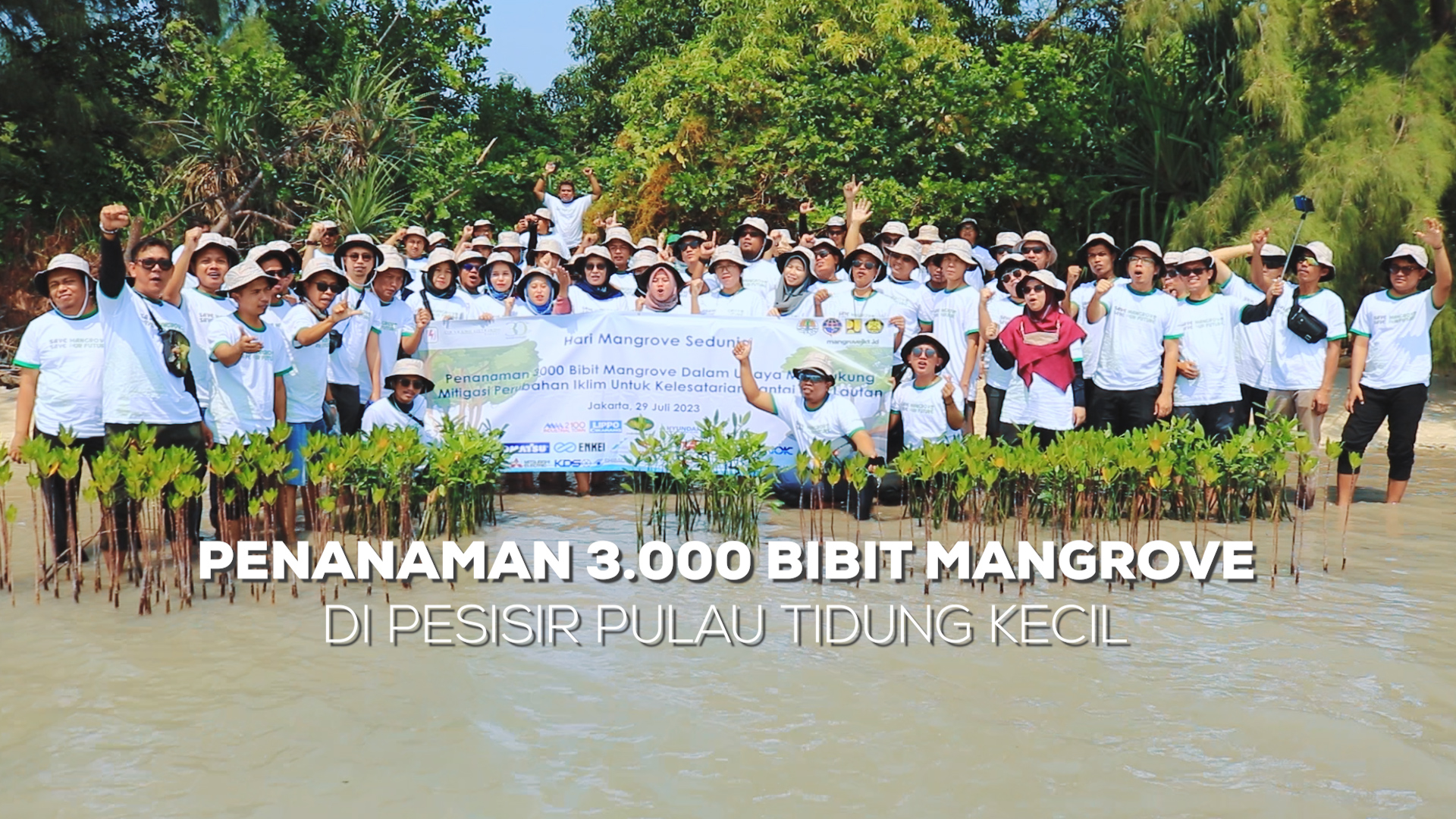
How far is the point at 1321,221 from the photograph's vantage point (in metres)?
13.3

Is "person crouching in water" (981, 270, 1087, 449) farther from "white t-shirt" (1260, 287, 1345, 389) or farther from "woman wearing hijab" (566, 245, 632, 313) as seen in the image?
Answer: "woman wearing hijab" (566, 245, 632, 313)

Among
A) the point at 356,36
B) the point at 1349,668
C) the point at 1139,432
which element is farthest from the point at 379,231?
the point at 1349,668

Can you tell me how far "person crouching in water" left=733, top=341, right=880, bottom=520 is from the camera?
906 centimetres

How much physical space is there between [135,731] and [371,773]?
988mm

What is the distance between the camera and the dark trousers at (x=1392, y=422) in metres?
9.49

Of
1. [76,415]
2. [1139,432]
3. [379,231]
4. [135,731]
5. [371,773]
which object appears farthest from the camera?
[379,231]

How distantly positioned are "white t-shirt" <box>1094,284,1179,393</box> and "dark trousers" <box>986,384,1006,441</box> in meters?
0.78

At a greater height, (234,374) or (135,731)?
(234,374)

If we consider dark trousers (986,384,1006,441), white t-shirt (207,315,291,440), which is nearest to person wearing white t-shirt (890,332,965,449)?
dark trousers (986,384,1006,441)

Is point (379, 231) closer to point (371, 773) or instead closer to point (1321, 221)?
point (1321, 221)

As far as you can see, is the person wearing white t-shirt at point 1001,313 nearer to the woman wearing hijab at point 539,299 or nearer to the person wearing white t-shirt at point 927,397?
the person wearing white t-shirt at point 927,397

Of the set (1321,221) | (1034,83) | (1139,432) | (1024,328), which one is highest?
(1034,83)

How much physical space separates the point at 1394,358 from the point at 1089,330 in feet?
6.44

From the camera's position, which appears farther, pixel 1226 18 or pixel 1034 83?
pixel 1034 83
